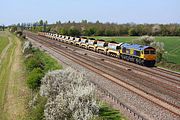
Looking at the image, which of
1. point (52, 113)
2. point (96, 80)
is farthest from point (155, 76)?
point (52, 113)

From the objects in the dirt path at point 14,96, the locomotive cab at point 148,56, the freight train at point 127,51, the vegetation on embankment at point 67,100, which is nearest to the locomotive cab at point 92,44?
the freight train at point 127,51

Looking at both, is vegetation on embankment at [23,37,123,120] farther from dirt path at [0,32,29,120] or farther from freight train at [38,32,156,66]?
freight train at [38,32,156,66]

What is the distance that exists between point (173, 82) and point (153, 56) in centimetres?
1238

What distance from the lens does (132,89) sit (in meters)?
29.5

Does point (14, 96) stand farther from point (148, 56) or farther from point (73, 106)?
point (148, 56)

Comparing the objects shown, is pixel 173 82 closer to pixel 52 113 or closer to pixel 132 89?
pixel 132 89

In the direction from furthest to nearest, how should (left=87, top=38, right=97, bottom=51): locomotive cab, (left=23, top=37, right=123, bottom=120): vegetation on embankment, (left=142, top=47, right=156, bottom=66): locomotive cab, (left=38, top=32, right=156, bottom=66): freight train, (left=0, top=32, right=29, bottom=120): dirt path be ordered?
(left=87, top=38, right=97, bottom=51): locomotive cab → (left=38, top=32, right=156, bottom=66): freight train → (left=142, top=47, right=156, bottom=66): locomotive cab → (left=0, top=32, right=29, bottom=120): dirt path → (left=23, top=37, right=123, bottom=120): vegetation on embankment

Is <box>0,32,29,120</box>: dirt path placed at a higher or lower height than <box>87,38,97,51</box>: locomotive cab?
lower

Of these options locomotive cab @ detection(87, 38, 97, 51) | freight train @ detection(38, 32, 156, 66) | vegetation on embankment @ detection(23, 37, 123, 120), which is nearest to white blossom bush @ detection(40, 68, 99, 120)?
vegetation on embankment @ detection(23, 37, 123, 120)

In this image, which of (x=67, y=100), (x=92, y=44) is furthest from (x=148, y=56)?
(x=92, y=44)

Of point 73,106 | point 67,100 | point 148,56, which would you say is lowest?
point 73,106

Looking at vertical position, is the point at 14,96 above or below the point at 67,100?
below

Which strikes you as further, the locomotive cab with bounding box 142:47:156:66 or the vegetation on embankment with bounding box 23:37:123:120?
the locomotive cab with bounding box 142:47:156:66

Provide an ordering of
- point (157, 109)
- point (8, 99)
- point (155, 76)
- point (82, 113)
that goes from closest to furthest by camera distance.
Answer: point (82, 113) < point (157, 109) < point (8, 99) < point (155, 76)
